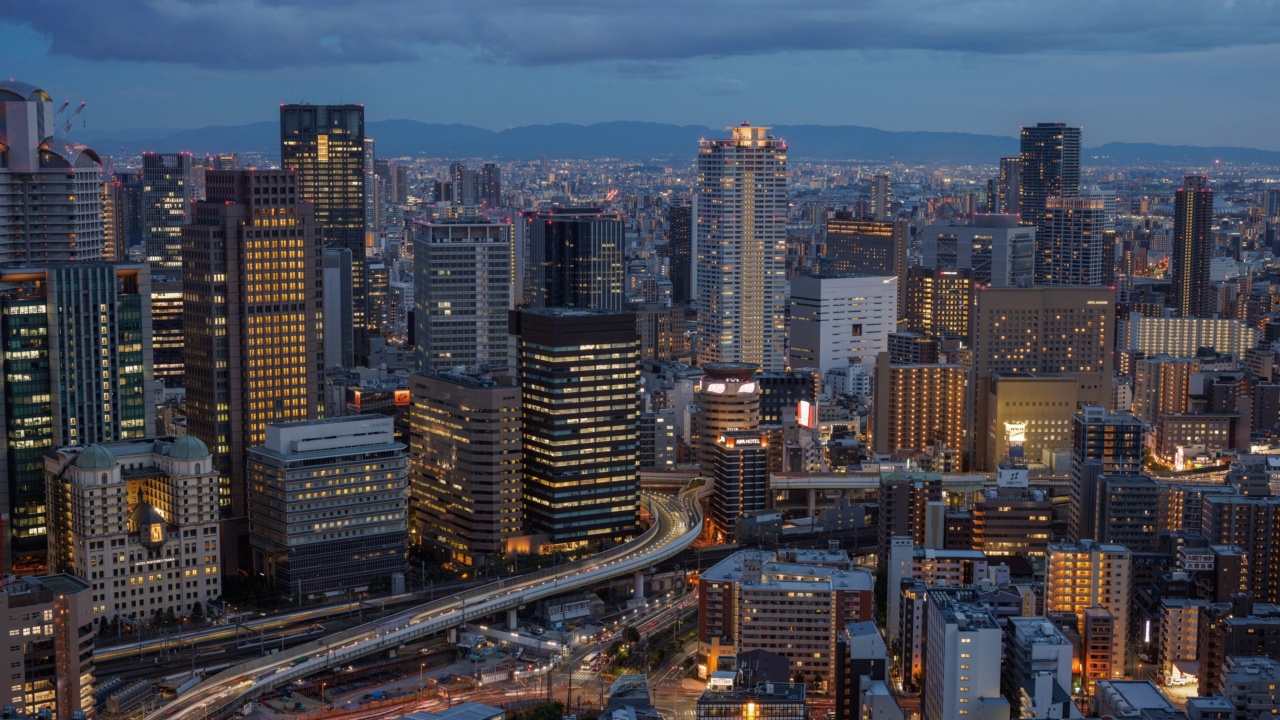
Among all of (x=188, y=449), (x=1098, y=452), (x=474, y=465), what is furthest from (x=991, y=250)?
(x=188, y=449)

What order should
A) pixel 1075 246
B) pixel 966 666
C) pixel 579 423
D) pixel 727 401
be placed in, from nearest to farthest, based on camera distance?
pixel 966 666 → pixel 579 423 → pixel 727 401 → pixel 1075 246

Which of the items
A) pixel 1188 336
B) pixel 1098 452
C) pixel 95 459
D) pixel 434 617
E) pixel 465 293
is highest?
pixel 465 293

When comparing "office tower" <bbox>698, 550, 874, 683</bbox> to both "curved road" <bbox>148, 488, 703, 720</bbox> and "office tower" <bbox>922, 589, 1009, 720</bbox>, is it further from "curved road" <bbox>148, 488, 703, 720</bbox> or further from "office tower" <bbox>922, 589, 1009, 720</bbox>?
"curved road" <bbox>148, 488, 703, 720</bbox>

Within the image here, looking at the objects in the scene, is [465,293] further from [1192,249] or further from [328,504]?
[1192,249]

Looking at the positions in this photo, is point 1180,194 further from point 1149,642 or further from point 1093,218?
point 1149,642

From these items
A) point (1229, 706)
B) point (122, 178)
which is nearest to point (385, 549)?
point (1229, 706)

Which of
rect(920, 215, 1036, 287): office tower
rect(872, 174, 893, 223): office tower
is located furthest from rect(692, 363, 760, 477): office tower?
rect(872, 174, 893, 223): office tower
